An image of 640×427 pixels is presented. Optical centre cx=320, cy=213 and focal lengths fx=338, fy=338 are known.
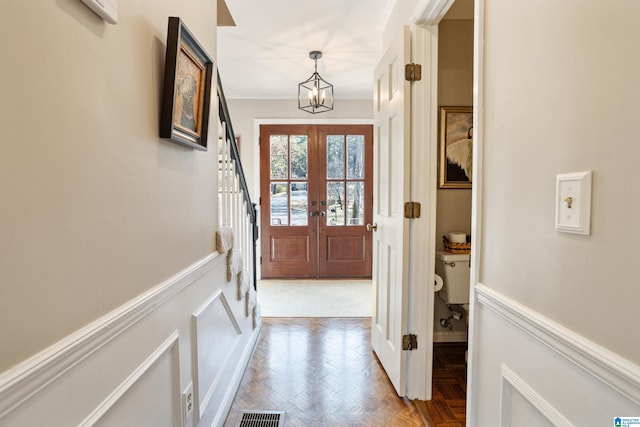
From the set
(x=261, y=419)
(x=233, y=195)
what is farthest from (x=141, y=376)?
(x=233, y=195)

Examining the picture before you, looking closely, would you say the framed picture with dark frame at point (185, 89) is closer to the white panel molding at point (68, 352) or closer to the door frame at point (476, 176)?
the white panel molding at point (68, 352)

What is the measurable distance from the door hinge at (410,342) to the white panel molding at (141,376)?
118 cm

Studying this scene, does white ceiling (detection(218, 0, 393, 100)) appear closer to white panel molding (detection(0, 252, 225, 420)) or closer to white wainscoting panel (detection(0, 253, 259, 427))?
white wainscoting panel (detection(0, 253, 259, 427))

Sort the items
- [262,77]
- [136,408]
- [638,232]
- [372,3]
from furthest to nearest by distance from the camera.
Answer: [262,77] < [372,3] < [136,408] < [638,232]

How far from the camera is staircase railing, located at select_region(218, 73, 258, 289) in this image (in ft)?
6.35

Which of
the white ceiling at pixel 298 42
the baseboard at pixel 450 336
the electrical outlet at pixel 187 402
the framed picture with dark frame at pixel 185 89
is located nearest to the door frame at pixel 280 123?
the white ceiling at pixel 298 42

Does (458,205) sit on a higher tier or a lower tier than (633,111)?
lower

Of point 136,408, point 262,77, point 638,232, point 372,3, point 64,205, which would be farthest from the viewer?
point 262,77

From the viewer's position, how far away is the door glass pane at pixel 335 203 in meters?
4.58

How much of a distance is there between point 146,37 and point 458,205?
2128 millimetres

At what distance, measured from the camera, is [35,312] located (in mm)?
581

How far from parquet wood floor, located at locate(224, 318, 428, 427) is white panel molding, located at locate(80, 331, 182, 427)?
2.26 feet

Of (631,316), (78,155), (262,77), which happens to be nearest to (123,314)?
(78,155)

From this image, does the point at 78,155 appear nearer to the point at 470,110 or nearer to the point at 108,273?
the point at 108,273
